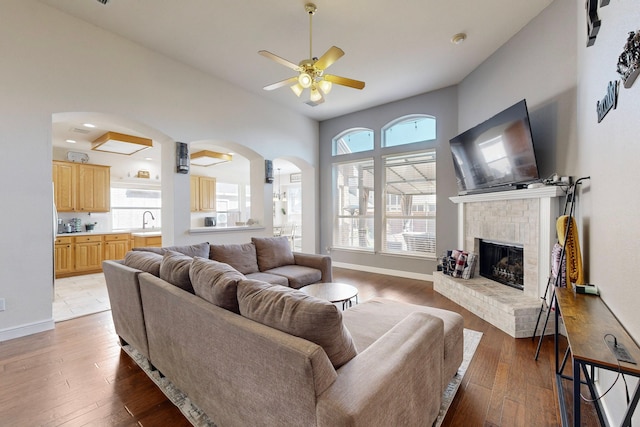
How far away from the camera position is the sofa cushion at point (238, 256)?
11.1 ft

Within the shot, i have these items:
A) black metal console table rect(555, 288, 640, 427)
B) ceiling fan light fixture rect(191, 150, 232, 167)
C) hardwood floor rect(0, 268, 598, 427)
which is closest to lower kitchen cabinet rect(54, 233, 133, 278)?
ceiling fan light fixture rect(191, 150, 232, 167)

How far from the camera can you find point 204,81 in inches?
166

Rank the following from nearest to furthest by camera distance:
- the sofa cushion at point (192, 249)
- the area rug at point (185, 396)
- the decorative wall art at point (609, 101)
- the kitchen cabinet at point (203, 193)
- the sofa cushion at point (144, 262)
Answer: the decorative wall art at point (609, 101), the area rug at point (185, 396), the sofa cushion at point (144, 262), the sofa cushion at point (192, 249), the kitchen cabinet at point (203, 193)

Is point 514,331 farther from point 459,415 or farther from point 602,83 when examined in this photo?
point 602,83

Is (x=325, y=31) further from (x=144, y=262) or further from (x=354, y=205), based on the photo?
(x=354, y=205)

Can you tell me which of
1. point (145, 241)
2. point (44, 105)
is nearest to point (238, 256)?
point (44, 105)

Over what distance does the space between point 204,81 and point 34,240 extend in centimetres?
295

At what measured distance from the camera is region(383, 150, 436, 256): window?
16.5ft

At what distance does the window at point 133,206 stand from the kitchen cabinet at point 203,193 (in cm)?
84

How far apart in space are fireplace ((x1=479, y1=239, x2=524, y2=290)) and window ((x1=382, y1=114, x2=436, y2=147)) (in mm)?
2204

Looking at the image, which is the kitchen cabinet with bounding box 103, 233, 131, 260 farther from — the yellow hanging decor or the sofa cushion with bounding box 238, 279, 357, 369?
the yellow hanging decor

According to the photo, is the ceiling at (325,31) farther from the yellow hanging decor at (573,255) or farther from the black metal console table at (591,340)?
the black metal console table at (591,340)

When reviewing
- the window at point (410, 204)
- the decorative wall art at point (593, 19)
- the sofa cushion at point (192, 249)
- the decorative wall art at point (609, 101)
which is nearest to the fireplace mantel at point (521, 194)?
the decorative wall art at point (609, 101)

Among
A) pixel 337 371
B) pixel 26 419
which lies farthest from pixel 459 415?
pixel 26 419
